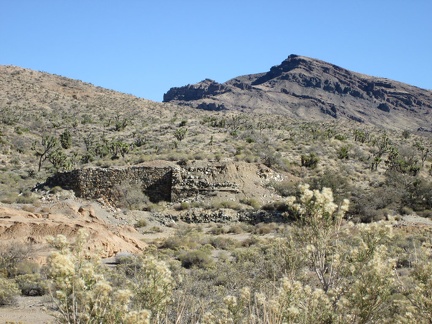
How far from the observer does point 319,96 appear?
145 metres

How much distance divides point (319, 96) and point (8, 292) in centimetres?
14150

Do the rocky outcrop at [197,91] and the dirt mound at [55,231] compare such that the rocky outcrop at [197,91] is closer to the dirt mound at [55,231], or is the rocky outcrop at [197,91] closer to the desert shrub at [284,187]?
the desert shrub at [284,187]

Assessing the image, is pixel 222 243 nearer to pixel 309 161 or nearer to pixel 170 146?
pixel 309 161

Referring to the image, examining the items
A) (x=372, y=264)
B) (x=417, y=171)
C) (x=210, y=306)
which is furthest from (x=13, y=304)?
(x=417, y=171)

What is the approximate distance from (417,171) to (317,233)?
38077mm

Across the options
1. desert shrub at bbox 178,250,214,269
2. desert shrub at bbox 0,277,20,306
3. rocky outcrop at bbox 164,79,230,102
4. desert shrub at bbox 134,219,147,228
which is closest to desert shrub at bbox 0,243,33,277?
desert shrub at bbox 0,277,20,306

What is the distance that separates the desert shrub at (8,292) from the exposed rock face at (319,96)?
117 metres

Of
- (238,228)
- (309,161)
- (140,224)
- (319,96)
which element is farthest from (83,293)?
(319,96)

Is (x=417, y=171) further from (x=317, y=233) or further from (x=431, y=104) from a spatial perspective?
(x=431, y=104)

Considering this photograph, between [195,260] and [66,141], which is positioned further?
[66,141]

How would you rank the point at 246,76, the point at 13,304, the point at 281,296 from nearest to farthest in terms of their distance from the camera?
the point at 281,296
the point at 13,304
the point at 246,76

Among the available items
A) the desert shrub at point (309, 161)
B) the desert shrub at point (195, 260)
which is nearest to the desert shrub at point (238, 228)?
the desert shrub at point (195, 260)

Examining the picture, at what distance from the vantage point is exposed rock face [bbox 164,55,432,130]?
134 meters

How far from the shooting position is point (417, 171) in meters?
39.5
